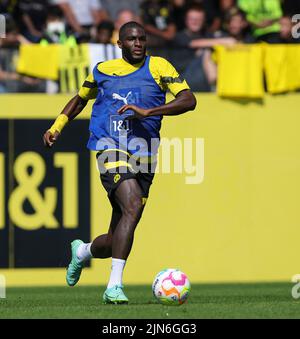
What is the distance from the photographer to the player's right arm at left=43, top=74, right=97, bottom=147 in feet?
36.2

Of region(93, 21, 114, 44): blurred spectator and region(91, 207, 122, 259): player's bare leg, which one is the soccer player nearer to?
region(91, 207, 122, 259): player's bare leg

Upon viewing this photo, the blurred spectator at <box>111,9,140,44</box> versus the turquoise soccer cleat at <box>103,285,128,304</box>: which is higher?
the blurred spectator at <box>111,9,140,44</box>

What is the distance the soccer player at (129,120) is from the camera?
34.6 ft

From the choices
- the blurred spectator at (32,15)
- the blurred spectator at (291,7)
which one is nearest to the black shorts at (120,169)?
the blurred spectator at (32,15)

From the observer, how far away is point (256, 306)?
10148 mm

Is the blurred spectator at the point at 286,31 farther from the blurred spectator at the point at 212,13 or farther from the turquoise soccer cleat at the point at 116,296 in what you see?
the turquoise soccer cleat at the point at 116,296

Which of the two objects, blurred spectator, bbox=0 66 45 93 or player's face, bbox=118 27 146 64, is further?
blurred spectator, bbox=0 66 45 93

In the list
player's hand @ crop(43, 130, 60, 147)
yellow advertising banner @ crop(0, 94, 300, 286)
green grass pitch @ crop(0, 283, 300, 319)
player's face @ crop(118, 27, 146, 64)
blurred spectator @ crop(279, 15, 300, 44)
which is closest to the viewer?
green grass pitch @ crop(0, 283, 300, 319)

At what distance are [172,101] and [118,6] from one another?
8434 millimetres

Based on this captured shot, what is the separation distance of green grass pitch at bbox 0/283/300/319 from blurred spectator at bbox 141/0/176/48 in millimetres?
5082

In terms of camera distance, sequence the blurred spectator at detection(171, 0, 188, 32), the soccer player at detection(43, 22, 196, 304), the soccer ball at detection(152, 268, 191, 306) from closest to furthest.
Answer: the soccer ball at detection(152, 268, 191, 306) < the soccer player at detection(43, 22, 196, 304) < the blurred spectator at detection(171, 0, 188, 32)

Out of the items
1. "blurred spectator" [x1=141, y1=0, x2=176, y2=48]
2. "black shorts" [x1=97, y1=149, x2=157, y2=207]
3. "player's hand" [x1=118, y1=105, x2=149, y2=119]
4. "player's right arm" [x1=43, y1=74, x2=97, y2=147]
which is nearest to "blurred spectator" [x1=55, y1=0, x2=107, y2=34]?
"blurred spectator" [x1=141, y1=0, x2=176, y2=48]
